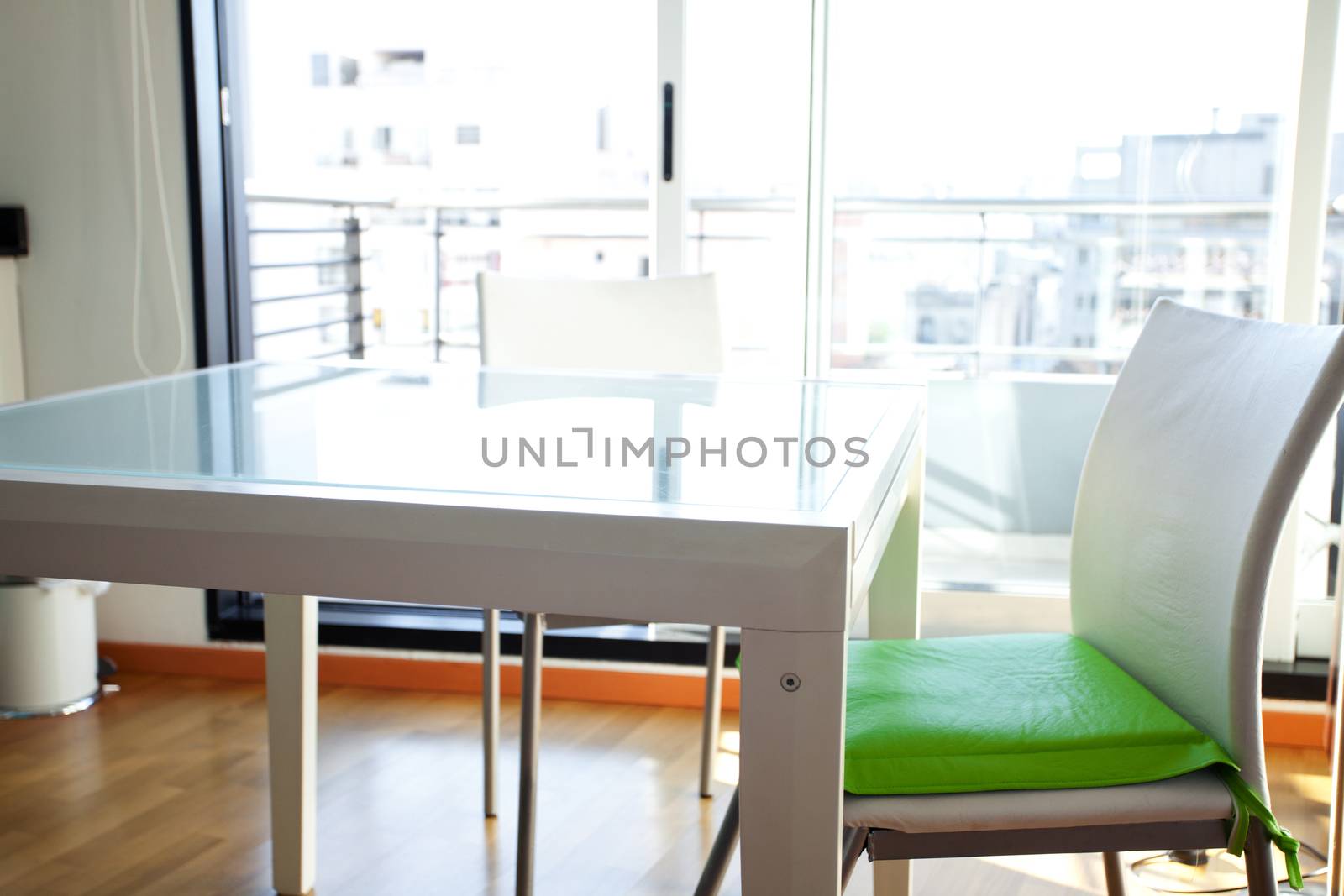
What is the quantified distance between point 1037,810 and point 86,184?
8.24 feet

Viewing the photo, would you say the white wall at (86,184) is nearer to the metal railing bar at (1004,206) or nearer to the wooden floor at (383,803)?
the wooden floor at (383,803)

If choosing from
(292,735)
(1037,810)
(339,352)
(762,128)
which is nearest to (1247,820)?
(1037,810)

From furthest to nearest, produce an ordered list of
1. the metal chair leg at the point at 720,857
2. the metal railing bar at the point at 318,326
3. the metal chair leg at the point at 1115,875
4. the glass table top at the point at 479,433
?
the metal railing bar at the point at 318,326 → the metal chair leg at the point at 1115,875 → the metal chair leg at the point at 720,857 → the glass table top at the point at 479,433

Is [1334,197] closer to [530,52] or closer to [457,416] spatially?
[457,416]

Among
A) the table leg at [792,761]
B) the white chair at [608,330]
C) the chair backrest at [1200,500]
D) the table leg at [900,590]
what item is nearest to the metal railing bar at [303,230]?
the white chair at [608,330]

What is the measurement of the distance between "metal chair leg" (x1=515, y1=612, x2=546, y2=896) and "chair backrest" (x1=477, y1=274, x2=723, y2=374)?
547 millimetres

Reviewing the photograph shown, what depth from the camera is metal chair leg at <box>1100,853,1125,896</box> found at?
1543mm

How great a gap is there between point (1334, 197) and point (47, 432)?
236 centimetres

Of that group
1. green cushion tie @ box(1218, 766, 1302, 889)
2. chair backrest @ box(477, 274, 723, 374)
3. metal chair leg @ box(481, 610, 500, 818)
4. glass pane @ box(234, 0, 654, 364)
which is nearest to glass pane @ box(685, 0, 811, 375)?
chair backrest @ box(477, 274, 723, 374)

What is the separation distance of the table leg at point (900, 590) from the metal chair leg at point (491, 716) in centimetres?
74

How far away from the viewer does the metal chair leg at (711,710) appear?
2.19m

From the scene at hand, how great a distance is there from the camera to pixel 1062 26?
256 centimetres

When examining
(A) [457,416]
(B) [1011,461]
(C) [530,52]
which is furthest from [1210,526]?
(C) [530,52]

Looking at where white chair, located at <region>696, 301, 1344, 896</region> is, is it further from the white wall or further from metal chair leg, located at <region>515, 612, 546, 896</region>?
the white wall
